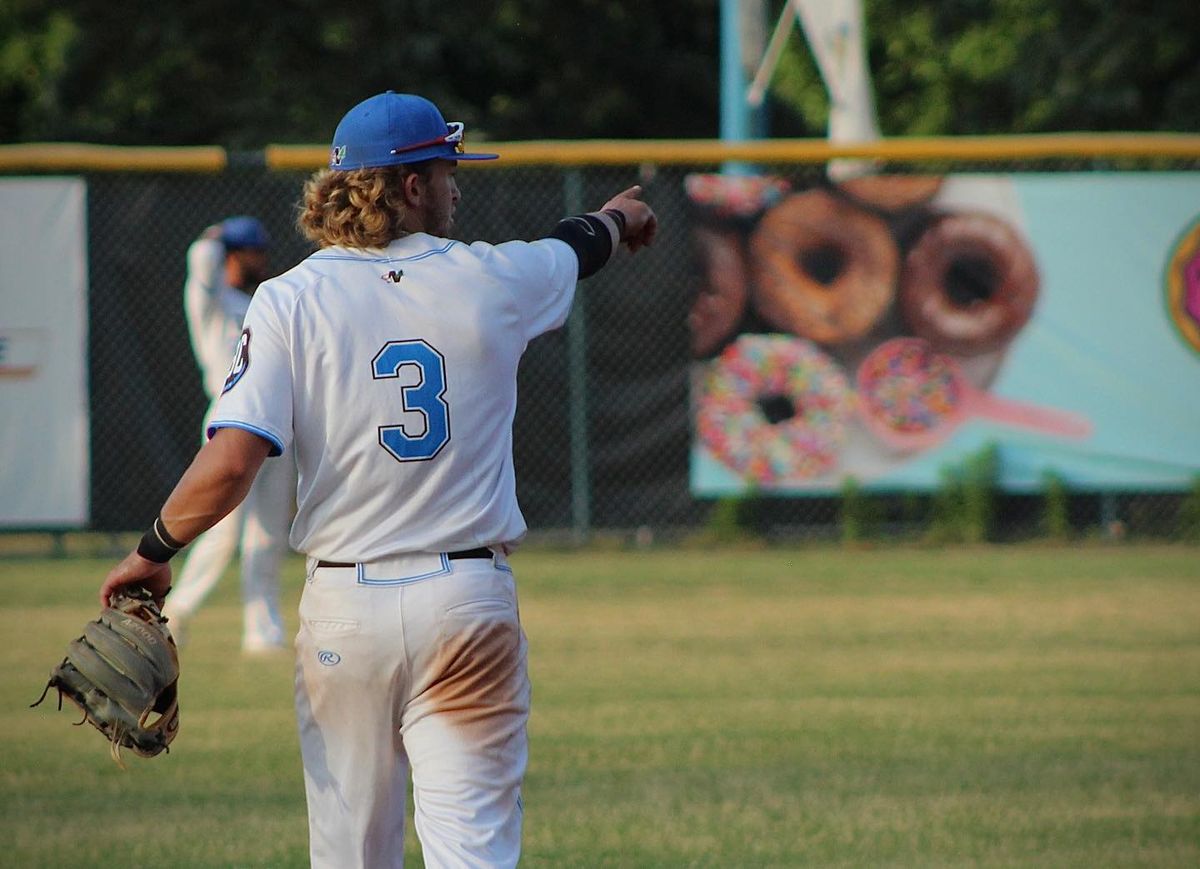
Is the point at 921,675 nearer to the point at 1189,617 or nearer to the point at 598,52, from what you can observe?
the point at 1189,617

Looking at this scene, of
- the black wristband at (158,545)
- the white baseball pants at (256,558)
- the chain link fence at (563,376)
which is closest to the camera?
the black wristband at (158,545)

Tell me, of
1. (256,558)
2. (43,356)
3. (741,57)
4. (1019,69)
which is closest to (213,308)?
(256,558)

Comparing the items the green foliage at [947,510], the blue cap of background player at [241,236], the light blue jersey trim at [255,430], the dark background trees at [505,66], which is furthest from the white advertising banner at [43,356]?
the light blue jersey trim at [255,430]

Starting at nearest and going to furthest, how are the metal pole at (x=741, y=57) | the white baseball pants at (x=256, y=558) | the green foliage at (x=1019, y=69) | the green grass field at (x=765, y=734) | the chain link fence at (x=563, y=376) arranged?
the green grass field at (x=765, y=734) → the white baseball pants at (x=256, y=558) → the chain link fence at (x=563, y=376) → the metal pole at (x=741, y=57) → the green foliage at (x=1019, y=69)

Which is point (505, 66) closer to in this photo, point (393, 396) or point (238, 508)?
point (238, 508)

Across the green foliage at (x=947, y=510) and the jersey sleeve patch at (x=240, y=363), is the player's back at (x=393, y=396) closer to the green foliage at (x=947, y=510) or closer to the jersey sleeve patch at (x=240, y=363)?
the jersey sleeve patch at (x=240, y=363)

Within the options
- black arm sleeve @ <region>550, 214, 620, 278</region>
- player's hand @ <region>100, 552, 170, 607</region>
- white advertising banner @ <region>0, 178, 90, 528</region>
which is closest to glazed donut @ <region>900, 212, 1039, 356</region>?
white advertising banner @ <region>0, 178, 90, 528</region>

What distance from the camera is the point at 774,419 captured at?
14898 mm

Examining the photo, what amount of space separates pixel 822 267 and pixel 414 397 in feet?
37.7

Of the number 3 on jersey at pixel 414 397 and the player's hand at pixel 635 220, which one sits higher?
the player's hand at pixel 635 220

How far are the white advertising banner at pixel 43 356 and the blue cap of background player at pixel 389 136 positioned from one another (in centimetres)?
1098

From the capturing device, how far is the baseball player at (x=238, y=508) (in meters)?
9.77

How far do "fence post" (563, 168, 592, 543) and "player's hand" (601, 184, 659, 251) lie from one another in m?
10.3

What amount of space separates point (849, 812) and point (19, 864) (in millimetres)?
2743
